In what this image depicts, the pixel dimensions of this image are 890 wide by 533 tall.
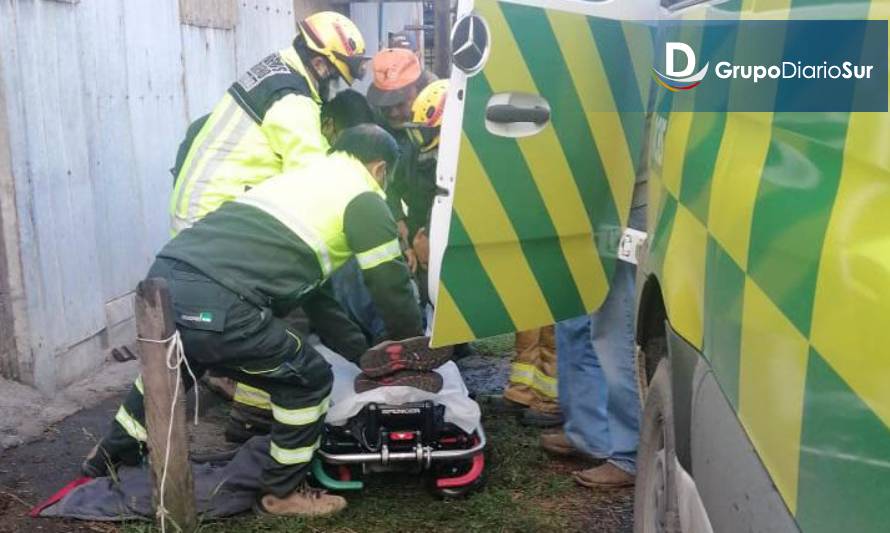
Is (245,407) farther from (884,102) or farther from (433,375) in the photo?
(884,102)

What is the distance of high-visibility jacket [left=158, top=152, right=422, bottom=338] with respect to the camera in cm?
316

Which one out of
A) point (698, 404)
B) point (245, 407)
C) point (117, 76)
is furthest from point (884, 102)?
point (117, 76)

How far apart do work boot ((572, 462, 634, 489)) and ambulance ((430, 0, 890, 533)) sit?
0.74 m

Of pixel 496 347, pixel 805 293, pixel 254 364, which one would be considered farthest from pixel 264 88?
pixel 805 293

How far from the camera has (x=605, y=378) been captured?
11.7ft

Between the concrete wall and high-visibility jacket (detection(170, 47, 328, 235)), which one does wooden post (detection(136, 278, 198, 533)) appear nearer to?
high-visibility jacket (detection(170, 47, 328, 235))

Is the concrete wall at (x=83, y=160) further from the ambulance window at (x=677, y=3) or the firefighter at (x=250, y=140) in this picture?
the ambulance window at (x=677, y=3)

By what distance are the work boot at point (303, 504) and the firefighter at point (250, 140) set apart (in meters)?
1.39

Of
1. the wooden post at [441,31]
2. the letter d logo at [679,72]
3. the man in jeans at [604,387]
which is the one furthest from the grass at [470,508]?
the wooden post at [441,31]

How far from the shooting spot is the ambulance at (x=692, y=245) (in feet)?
3.75

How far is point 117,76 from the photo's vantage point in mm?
5043

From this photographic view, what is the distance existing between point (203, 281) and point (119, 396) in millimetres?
1925

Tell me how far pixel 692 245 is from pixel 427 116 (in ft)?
10.6

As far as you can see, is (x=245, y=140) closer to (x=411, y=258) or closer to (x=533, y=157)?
(x=411, y=258)
